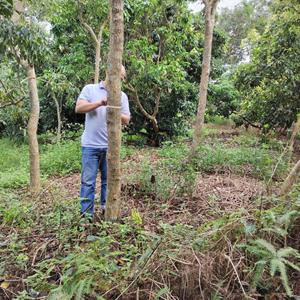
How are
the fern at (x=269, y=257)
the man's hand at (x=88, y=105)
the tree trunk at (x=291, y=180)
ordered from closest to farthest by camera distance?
1. the fern at (x=269, y=257)
2. the tree trunk at (x=291, y=180)
3. the man's hand at (x=88, y=105)

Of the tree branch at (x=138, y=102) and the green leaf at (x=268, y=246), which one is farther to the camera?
the tree branch at (x=138, y=102)

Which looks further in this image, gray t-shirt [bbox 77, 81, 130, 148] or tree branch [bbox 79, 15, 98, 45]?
tree branch [bbox 79, 15, 98, 45]

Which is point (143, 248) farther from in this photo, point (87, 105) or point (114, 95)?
point (87, 105)

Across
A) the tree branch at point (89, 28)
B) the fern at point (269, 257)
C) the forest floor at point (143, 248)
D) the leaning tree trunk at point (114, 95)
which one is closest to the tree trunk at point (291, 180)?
the forest floor at point (143, 248)

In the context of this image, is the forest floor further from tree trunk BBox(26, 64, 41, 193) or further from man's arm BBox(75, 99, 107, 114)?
man's arm BBox(75, 99, 107, 114)

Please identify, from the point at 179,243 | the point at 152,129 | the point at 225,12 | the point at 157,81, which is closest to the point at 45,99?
the point at 152,129

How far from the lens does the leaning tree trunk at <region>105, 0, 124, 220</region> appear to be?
2.74 meters

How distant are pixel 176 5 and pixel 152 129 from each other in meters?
3.73

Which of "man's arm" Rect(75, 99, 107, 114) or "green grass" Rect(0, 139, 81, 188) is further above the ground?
"man's arm" Rect(75, 99, 107, 114)

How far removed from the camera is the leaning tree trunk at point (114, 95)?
2740 mm

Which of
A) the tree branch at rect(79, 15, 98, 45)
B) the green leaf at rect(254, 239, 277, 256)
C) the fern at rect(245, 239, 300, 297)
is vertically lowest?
the fern at rect(245, 239, 300, 297)

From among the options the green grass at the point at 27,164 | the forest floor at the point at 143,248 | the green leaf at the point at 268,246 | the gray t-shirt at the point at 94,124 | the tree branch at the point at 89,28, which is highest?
the tree branch at the point at 89,28

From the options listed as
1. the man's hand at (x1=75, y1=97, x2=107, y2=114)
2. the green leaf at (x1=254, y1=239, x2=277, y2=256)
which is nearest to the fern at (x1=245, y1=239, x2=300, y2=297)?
the green leaf at (x1=254, y1=239, x2=277, y2=256)

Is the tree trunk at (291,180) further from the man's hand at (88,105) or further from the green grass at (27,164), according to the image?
the green grass at (27,164)
